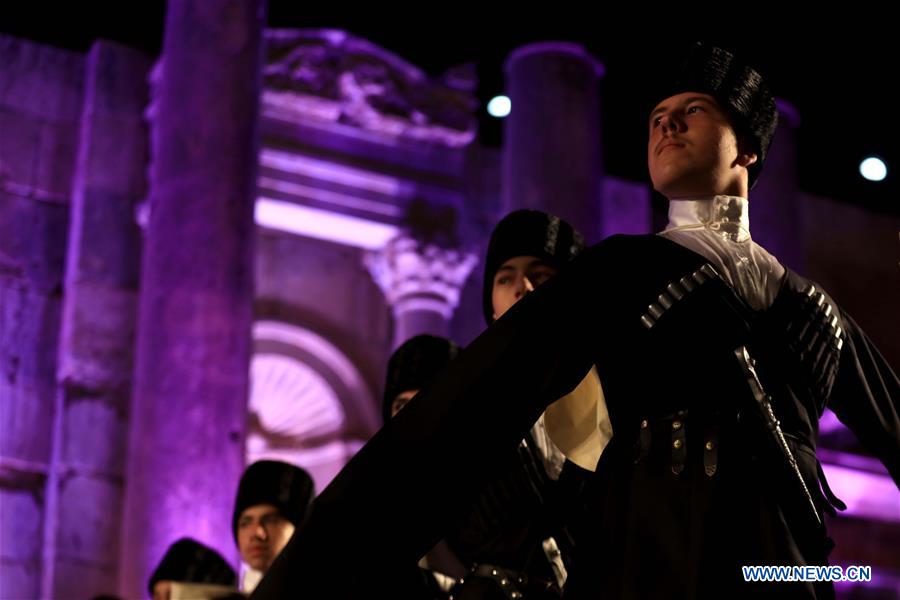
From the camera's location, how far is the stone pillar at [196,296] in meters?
9.49

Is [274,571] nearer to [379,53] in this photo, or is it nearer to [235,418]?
[235,418]

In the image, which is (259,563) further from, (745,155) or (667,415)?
(667,415)

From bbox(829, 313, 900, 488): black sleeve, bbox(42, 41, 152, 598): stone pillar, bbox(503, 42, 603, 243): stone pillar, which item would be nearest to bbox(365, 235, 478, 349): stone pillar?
bbox(503, 42, 603, 243): stone pillar

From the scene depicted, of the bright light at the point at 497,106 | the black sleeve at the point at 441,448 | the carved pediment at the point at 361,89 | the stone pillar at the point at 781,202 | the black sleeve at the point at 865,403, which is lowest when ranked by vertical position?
the black sleeve at the point at 441,448

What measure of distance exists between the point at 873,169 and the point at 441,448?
1451cm

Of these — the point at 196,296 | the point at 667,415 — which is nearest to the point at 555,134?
the point at 196,296

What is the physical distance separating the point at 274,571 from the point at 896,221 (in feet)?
51.8

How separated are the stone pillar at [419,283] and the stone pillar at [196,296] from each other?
3.26 metres

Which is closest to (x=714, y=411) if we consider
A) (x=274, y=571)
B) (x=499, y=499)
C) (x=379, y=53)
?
(x=274, y=571)

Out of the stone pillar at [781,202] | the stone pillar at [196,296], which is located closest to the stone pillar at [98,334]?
the stone pillar at [196,296]

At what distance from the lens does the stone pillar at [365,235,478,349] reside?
1382cm

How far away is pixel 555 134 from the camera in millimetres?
12797

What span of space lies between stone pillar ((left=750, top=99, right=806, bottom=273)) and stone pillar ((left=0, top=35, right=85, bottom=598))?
6048 mm

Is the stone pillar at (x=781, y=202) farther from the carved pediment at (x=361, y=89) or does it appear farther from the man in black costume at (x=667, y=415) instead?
the man in black costume at (x=667, y=415)
